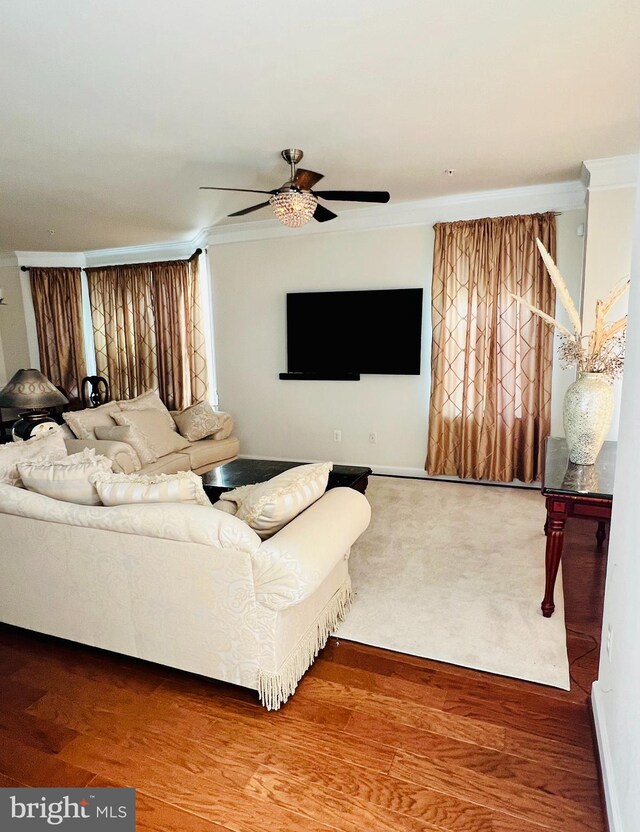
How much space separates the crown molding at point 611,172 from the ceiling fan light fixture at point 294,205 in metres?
2.14

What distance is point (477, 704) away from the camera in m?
1.95

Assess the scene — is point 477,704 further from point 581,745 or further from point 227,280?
point 227,280

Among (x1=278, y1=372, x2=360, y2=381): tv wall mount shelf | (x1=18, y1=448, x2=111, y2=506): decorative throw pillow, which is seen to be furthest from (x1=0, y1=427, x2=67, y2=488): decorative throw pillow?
(x1=278, y1=372, x2=360, y2=381): tv wall mount shelf

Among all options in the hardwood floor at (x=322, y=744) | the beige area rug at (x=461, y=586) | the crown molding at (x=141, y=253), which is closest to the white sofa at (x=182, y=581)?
the hardwood floor at (x=322, y=744)

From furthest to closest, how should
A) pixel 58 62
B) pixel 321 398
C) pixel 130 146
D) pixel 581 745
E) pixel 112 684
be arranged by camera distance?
1. pixel 321 398
2. pixel 130 146
3. pixel 58 62
4. pixel 112 684
5. pixel 581 745

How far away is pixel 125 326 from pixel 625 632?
247 inches

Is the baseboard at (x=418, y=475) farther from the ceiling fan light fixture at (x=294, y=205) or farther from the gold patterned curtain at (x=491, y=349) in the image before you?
the ceiling fan light fixture at (x=294, y=205)

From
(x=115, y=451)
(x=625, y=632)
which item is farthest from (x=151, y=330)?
(x=625, y=632)

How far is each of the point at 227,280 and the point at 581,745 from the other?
518 cm

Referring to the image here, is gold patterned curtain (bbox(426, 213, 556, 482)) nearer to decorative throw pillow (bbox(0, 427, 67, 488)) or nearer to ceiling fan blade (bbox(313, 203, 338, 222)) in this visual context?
ceiling fan blade (bbox(313, 203, 338, 222))

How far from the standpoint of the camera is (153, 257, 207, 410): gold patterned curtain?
237 inches

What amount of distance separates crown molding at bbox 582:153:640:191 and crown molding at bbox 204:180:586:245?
1.40ft

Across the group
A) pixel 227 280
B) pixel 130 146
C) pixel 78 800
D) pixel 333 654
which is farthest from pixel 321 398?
pixel 78 800

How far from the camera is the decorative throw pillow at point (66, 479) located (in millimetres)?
2141
